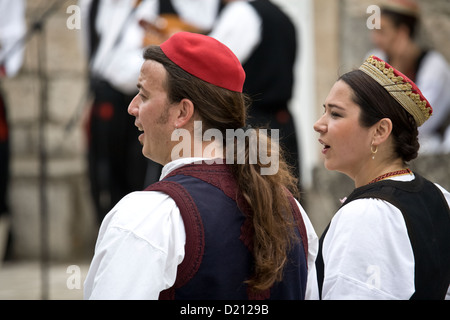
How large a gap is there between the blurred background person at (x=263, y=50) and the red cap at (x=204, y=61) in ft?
10.3

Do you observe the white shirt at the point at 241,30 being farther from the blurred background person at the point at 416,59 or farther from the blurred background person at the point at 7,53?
the blurred background person at the point at 7,53

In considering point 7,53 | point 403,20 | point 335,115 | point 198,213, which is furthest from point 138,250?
point 7,53

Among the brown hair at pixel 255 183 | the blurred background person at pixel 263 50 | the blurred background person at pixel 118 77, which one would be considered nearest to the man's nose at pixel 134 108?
the brown hair at pixel 255 183

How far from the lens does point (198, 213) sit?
1773 millimetres

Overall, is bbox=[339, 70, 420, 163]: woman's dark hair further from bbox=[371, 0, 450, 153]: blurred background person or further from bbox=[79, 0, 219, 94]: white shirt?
bbox=[79, 0, 219, 94]: white shirt

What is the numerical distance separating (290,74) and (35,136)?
2811mm

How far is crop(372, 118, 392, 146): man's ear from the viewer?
2.22 m

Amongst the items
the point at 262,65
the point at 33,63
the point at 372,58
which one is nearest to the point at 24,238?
the point at 33,63

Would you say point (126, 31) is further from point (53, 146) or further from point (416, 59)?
A: point (416, 59)

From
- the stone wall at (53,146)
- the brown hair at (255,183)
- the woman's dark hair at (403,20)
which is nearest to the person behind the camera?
the brown hair at (255,183)

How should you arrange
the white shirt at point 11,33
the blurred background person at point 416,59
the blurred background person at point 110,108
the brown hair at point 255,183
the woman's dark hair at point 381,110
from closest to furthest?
the brown hair at point 255,183 < the woman's dark hair at point 381,110 < the blurred background person at point 416,59 < the blurred background person at point 110,108 < the white shirt at point 11,33

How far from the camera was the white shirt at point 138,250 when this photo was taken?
5.49 feet

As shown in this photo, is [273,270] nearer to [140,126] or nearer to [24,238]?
[140,126]
